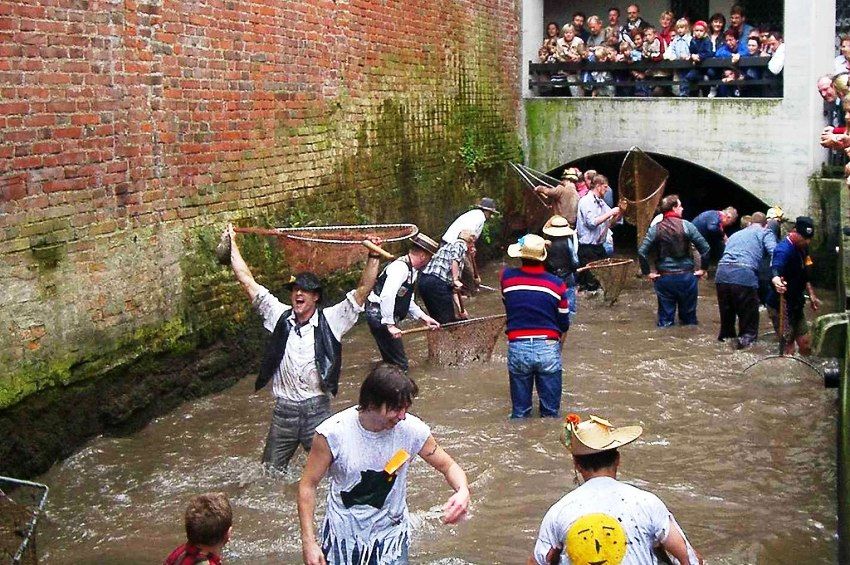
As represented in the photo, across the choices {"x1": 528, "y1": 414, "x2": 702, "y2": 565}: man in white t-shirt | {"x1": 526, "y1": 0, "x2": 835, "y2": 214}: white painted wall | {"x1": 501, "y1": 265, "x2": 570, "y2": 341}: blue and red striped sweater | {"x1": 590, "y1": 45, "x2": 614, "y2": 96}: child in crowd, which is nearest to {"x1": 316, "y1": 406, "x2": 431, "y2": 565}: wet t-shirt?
{"x1": 528, "y1": 414, "x2": 702, "y2": 565}: man in white t-shirt

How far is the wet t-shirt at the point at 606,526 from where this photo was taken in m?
4.28

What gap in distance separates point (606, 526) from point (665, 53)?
15.5m

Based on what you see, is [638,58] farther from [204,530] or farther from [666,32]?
[204,530]

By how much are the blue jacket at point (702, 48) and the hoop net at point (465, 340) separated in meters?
8.45

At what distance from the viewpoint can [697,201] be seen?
845 inches

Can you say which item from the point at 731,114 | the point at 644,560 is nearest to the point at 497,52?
the point at 731,114

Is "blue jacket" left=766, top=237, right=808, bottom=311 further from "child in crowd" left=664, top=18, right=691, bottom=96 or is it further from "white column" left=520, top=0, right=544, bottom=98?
"white column" left=520, top=0, right=544, bottom=98

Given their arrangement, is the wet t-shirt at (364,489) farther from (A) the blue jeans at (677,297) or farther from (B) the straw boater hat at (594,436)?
(A) the blue jeans at (677,297)

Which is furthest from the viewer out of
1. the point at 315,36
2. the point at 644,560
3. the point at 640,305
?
the point at 640,305

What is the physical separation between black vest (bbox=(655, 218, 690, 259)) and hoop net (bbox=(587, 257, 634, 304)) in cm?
171

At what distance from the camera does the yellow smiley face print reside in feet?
14.0

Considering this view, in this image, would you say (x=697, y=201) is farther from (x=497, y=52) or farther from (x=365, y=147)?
(x=365, y=147)

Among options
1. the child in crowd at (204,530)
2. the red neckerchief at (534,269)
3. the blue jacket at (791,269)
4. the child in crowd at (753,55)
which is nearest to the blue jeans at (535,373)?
the red neckerchief at (534,269)

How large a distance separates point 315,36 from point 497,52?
22.0 feet
